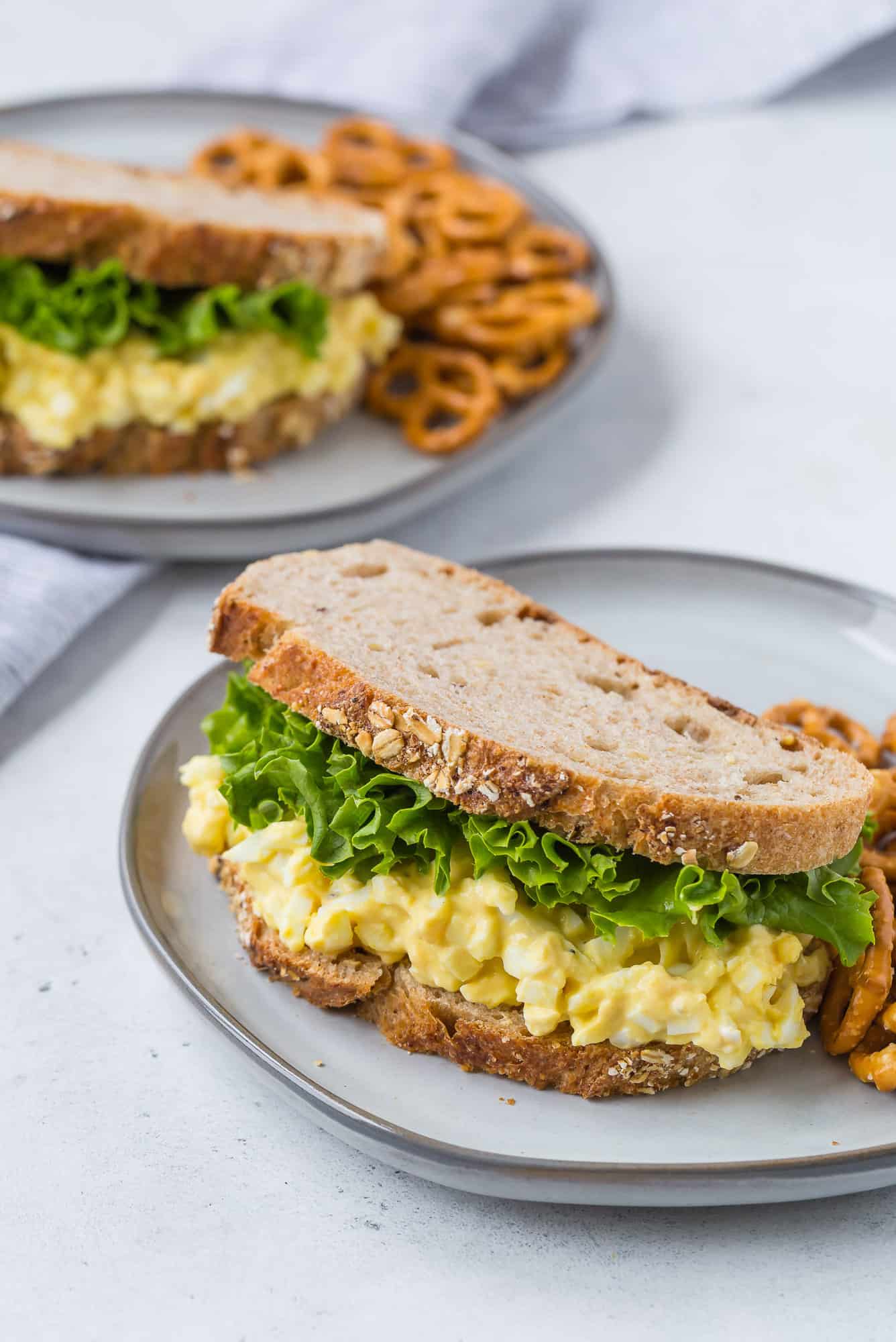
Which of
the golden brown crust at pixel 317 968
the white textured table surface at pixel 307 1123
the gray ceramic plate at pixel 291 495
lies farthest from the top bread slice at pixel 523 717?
the gray ceramic plate at pixel 291 495

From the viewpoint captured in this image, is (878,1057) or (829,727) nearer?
(878,1057)

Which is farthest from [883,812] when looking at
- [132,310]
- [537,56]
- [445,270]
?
[537,56]

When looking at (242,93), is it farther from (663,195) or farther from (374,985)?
(374,985)

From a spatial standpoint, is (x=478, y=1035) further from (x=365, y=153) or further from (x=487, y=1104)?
(x=365, y=153)

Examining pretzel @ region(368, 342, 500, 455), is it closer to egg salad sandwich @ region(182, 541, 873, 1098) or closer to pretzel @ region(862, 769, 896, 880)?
egg salad sandwich @ region(182, 541, 873, 1098)

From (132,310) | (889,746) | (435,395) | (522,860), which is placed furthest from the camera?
(435,395)

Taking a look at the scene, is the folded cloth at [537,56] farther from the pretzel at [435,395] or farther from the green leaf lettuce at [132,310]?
the green leaf lettuce at [132,310]

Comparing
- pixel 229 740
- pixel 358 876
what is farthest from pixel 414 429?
pixel 358 876

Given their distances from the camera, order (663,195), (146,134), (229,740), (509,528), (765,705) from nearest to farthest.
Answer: (229,740), (765,705), (509,528), (146,134), (663,195)
